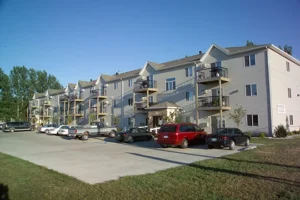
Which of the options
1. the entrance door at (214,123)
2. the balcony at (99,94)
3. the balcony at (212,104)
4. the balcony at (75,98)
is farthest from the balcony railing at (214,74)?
the balcony at (75,98)

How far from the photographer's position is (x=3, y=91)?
224ft

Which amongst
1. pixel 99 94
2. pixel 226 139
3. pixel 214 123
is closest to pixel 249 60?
pixel 214 123

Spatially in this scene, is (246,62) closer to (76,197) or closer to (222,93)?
(222,93)

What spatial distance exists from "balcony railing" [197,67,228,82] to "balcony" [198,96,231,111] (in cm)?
215

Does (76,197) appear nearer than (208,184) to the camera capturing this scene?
Yes

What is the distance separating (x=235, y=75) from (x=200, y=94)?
4.65 m

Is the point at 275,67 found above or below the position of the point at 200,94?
above

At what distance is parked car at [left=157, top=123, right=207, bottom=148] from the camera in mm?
15789

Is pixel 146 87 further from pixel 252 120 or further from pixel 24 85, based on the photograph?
pixel 24 85

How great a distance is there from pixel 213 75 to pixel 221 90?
191cm

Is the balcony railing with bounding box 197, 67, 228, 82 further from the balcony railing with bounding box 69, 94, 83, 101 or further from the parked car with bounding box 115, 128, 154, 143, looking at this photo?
the balcony railing with bounding box 69, 94, 83, 101

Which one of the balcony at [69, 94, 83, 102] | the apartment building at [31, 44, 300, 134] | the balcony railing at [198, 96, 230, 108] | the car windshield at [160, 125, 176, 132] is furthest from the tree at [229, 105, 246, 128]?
the balcony at [69, 94, 83, 102]

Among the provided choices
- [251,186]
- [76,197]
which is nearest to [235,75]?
[251,186]

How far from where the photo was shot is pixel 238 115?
23.5 metres
